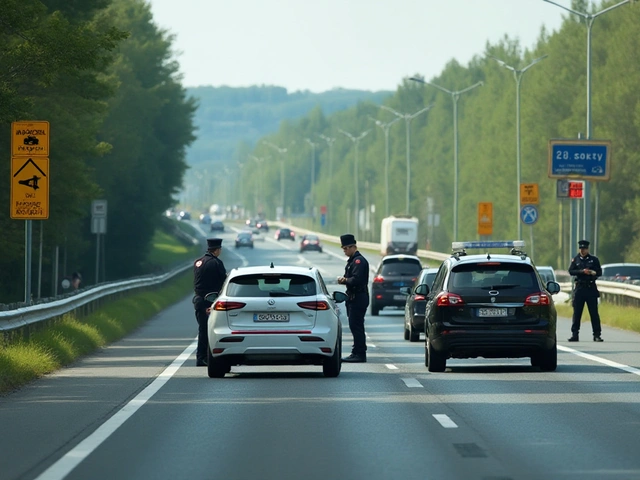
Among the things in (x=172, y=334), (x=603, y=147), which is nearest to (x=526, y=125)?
(x=603, y=147)

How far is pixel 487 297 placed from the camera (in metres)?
22.3

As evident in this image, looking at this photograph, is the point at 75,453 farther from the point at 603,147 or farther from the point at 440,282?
the point at 603,147

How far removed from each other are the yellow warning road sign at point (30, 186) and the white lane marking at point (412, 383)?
22.5ft

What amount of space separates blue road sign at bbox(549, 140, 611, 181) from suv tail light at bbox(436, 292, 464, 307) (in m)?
26.8

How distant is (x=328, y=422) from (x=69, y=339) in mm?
12530

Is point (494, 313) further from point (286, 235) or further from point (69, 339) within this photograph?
point (286, 235)

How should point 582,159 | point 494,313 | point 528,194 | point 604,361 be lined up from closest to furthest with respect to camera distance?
point 494,313, point 604,361, point 582,159, point 528,194

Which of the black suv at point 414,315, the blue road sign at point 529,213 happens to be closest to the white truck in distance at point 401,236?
the blue road sign at point 529,213

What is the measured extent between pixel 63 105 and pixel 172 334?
1226 centimetres

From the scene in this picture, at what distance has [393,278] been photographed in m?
45.1

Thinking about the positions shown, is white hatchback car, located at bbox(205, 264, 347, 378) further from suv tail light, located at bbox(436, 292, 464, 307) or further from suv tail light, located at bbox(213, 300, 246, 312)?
suv tail light, located at bbox(436, 292, 464, 307)

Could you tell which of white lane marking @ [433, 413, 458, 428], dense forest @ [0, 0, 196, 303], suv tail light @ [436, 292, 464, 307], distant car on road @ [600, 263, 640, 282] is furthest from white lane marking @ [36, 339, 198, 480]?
distant car on road @ [600, 263, 640, 282]

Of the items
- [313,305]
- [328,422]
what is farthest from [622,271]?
[328,422]

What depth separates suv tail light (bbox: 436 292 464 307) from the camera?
73.3 feet
